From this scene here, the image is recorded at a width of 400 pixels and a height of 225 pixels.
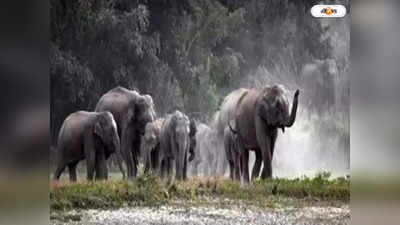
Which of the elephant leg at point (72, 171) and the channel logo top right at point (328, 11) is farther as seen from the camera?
the elephant leg at point (72, 171)

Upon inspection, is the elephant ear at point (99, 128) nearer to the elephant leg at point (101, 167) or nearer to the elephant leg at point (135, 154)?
the elephant leg at point (101, 167)

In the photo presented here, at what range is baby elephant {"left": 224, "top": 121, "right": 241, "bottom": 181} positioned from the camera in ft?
14.9

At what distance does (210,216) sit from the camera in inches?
177

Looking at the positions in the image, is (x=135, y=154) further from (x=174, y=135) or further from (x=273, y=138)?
(x=273, y=138)

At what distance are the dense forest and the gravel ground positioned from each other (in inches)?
27.7

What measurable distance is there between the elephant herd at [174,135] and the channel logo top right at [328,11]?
2.19 ft

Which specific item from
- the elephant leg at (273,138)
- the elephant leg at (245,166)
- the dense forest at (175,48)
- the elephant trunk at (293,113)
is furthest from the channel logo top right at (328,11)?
the elephant leg at (245,166)

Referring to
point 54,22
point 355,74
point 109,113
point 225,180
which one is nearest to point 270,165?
point 225,180

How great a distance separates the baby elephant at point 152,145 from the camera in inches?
179

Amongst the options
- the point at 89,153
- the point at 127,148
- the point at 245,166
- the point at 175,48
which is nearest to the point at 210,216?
the point at 245,166

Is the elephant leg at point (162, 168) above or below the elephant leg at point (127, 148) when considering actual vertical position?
below

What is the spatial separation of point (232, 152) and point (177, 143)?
443 mm

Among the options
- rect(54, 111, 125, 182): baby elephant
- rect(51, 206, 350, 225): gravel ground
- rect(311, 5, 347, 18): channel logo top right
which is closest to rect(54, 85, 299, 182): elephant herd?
rect(54, 111, 125, 182): baby elephant

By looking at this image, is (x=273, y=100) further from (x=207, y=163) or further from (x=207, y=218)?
(x=207, y=218)
